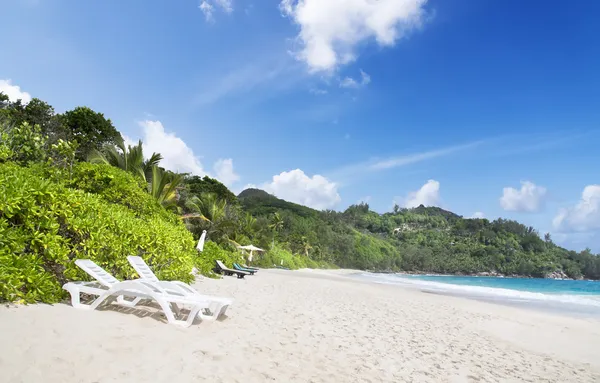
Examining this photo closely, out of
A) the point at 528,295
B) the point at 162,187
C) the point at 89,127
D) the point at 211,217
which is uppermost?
the point at 89,127

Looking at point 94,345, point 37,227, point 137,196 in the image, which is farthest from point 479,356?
point 137,196

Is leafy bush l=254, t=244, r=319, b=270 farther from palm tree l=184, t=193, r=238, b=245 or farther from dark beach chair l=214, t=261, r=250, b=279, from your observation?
dark beach chair l=214, t=261, r=250, b=279

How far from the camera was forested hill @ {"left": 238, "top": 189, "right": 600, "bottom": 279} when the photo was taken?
82.2 meters

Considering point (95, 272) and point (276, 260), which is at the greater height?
point (95, 272)

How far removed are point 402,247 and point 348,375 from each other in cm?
11218

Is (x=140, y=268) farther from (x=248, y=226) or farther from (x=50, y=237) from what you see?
(x=248, y=226)

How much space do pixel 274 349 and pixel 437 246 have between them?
4545 inches

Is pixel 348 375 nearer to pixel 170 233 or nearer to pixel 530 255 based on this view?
pixel 170 233

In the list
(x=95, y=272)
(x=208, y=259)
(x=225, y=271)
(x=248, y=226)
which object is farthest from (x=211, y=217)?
(x=95, y=272)

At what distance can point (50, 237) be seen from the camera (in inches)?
184

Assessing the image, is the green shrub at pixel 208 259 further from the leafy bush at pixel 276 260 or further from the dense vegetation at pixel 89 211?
the leafy bush at pixel 276 260

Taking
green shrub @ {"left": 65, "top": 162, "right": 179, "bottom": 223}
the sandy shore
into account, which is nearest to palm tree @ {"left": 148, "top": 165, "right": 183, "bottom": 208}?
green shrub @ {"left": 65, "top": 162, "right": 179, "bottom": 223}

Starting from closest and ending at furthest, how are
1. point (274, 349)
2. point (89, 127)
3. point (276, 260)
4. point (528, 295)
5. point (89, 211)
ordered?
point (274, 349), point (89, 211), point (528, 295), point (89, 127), point (276, 260)

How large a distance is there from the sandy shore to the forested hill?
2368 inches
